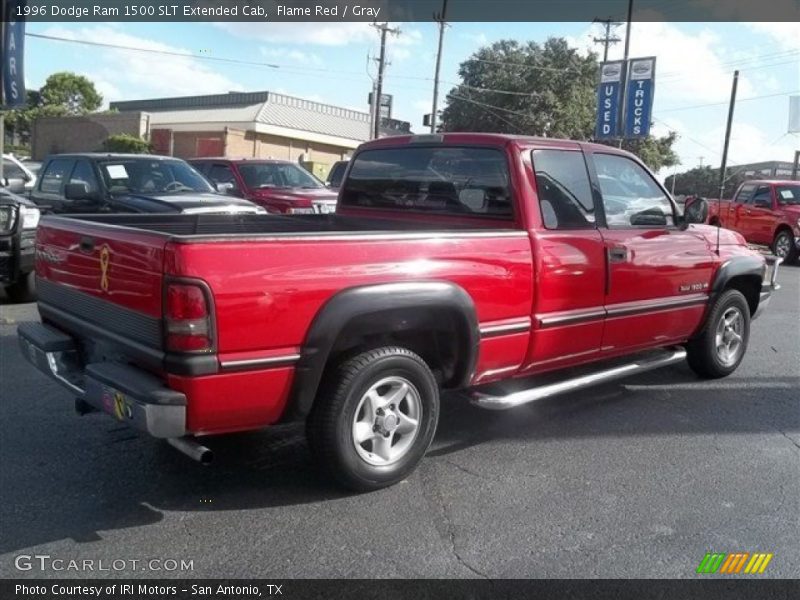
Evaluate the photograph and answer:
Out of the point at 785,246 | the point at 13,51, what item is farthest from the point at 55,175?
the point at 785,246

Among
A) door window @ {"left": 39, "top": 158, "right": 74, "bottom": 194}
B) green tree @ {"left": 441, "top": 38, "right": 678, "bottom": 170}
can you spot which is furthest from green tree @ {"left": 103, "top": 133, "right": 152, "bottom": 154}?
door window @ {"left": 39, "top": 158, "right": 74, "bottom": 194}

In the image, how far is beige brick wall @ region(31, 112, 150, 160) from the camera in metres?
48.7

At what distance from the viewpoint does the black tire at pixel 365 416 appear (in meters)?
3.67

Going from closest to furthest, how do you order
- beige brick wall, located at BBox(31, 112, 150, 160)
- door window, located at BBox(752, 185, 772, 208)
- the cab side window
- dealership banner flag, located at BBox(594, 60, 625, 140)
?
door window, located at BBox(752, 185, 772, 208)
the cab side window
dealership banner flag, located at BBox(594, 60, 625, 140)
beige brick wall, located at BBox(31, 112, 150, 160)

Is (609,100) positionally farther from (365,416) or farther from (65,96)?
(65,96)

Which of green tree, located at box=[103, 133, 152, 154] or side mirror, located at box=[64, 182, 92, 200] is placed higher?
green tree, located at box=[103, 133, 152, 154]

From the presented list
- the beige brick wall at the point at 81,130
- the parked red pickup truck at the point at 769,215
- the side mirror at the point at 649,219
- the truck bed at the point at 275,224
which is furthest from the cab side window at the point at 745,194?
the beige brick wall at the point at 81,130

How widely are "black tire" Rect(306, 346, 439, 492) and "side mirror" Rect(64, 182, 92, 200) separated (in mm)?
6904

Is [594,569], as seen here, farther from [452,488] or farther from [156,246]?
[156,246]

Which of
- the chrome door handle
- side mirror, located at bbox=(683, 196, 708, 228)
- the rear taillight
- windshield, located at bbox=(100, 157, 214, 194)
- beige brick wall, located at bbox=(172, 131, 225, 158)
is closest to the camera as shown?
the rear taillight

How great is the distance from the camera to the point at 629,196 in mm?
5375

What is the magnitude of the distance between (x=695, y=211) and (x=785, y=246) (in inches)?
533

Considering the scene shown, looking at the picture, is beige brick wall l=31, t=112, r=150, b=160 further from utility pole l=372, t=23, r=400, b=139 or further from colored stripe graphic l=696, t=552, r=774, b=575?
colored stripe graphic l=696, t=552, r=774, b=575

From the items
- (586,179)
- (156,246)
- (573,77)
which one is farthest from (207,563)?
(573,77)
